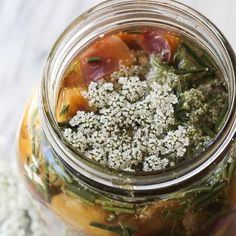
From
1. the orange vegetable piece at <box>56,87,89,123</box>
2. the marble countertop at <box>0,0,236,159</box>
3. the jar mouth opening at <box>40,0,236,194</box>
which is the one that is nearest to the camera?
the jar mouth opening at <box>40,0,236,194</box>

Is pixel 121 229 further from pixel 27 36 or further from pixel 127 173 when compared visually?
pixel 27 36

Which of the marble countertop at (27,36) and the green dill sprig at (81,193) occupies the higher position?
the marble countertop at (27,36)

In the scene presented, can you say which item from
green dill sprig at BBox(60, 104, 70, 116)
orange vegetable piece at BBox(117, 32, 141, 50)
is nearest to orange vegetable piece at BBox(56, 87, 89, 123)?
green dill sprig at BBox(60, 104, 70, 116)

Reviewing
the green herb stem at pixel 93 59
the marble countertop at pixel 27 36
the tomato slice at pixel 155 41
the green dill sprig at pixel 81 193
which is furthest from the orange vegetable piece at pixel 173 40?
the marble countertop at pixel 27 36

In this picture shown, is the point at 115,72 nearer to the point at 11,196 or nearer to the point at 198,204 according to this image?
the point at 198,204

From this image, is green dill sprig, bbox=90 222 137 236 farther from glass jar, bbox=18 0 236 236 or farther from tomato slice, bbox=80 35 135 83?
tomato slice, bbox=80 35 135 83

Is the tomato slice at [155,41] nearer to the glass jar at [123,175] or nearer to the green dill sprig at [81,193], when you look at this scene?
the glass jar at [123,175]

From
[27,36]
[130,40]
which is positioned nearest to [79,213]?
[130,40]
